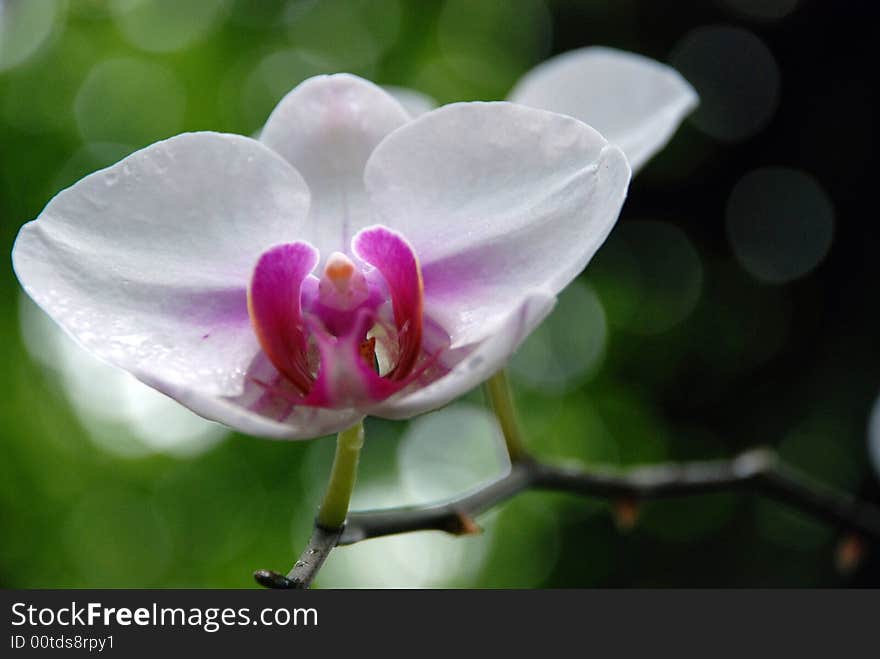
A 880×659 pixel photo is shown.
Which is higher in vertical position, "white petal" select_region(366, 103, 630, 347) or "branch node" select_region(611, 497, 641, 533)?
"white petal" select_region(366, 103, 630, 347)

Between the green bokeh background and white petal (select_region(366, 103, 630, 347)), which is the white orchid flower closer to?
white petal (select_region(366, 103, 630, 347))

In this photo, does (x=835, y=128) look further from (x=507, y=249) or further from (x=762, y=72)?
(x=507, y=249)

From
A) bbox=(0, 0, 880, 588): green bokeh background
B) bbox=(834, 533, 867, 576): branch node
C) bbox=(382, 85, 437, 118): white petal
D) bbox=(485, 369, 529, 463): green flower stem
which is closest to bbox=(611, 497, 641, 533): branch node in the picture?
bbox=(485, 369, 529, 463): green flower stem

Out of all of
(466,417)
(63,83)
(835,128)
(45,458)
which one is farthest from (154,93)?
(835,128)

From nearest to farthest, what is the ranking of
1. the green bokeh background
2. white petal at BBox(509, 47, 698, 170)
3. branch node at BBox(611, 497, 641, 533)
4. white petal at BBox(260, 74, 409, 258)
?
white petal at BBox(260, 74, 409, 258) → white petal at BBox(509, 47, 698, 170) → branch node at BBox(611, 497, 641, 533) → the green bokeh background

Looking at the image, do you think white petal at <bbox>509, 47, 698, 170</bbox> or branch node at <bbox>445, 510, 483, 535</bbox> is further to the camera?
white petal at <bbox>509, 47, 698, 170</bbox>

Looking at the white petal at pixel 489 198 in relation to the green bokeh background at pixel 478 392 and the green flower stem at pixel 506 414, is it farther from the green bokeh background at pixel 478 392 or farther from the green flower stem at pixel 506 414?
the green bokeh background at pixel 478 392

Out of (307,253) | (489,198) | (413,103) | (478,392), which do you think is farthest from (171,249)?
(478,392)
